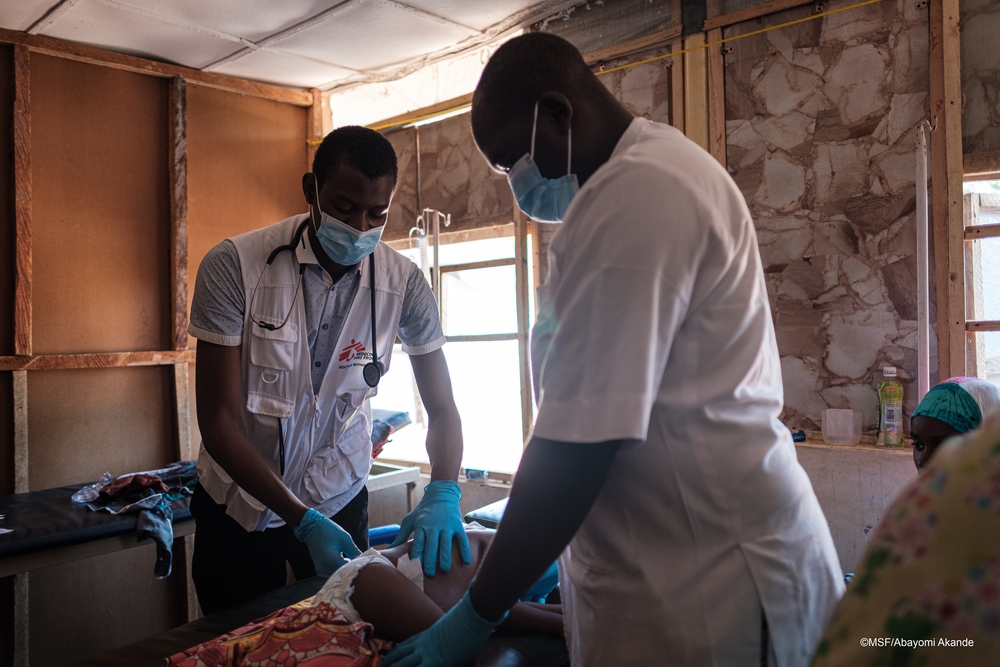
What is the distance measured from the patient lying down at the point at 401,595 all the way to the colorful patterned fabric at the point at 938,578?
42.6 inches

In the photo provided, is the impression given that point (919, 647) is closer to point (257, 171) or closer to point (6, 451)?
point (6, 451)

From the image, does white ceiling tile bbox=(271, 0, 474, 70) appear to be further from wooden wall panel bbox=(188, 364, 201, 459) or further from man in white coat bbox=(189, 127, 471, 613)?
wooden wall panel bbox=(188, 364, 201, 459)

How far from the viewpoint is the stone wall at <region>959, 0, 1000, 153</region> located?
2.44 m

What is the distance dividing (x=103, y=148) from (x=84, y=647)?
2.69 meters

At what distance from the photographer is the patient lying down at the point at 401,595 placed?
142 cm

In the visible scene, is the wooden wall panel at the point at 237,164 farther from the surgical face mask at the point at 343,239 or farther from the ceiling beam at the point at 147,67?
the surgical face mask at the point at 343,239

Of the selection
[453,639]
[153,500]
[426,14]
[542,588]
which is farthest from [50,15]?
[453,639]

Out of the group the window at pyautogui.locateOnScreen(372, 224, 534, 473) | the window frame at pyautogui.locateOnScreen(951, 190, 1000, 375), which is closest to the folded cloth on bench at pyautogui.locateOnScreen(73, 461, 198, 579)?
the window at pyautogui.locateOnScreen(372, 224, 534, 473)

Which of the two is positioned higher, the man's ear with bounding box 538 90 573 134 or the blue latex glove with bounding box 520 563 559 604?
the man's ear with bounding box 538 90 573 134

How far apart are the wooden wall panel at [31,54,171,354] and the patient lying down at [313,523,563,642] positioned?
2.86 m

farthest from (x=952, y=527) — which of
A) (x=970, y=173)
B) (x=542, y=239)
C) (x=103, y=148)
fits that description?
(x=103, y=148)

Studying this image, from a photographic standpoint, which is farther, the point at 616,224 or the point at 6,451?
the point at 6,451

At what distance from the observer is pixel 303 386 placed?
1.80 meters

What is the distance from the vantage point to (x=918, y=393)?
2539mm
